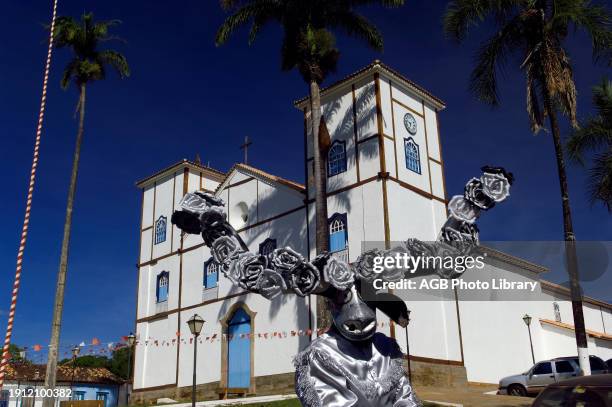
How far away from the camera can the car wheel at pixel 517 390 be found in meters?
19.3

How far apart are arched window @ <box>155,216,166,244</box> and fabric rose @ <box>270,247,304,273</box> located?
2448cm

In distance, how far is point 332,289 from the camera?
6.20 meters

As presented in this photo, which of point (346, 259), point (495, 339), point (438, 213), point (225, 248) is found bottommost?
point (225, 248)

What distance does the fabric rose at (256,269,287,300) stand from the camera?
20.3ft

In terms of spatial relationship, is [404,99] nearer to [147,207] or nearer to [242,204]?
[242,204]

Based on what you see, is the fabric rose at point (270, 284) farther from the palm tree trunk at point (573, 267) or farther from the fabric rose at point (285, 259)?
the palm tree trunk at point (573, 267)

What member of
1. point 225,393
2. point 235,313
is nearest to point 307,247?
point 235,313

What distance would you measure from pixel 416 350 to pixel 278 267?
15.1m

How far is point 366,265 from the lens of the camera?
6.21m

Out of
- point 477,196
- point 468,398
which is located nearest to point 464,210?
point 477,196

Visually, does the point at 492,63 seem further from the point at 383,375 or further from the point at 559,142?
the point at 383,375

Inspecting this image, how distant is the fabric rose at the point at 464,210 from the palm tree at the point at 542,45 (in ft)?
23.9

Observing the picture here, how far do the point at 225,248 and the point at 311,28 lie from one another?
1421 centimetres

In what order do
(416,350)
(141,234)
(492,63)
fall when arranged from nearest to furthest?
1. (492,63)
2. (416,350)
3. (141,234)
